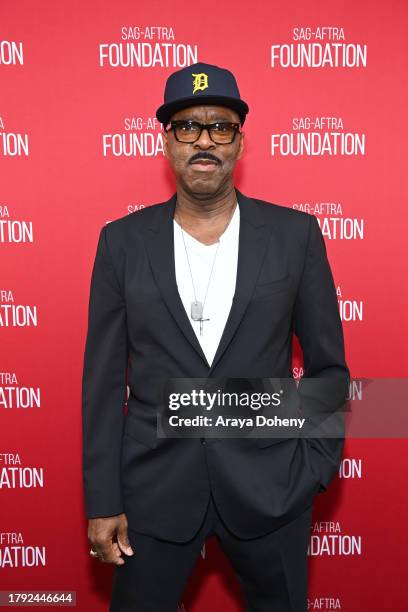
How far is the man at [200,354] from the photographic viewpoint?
163 cm

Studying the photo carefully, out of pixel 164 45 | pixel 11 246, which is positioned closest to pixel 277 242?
pixel 164 45

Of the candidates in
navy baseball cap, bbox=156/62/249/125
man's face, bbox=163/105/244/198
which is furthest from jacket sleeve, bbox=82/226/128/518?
navy baseball cap, bbox=156/62/249/125

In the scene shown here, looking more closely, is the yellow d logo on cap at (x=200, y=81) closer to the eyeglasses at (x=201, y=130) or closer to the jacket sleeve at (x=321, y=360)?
Answer: the eyeglasses at (x=201, y=130)

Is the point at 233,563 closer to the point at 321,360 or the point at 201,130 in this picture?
the point at 321,360

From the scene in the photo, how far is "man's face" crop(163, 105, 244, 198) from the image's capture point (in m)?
1.64

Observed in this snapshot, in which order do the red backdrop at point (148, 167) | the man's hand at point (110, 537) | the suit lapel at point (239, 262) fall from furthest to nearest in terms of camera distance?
the red backdrop at point (148, 167) < the man's hand at point (110, 537) < the suit lapel at point (239, 262)

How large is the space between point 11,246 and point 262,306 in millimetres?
1068

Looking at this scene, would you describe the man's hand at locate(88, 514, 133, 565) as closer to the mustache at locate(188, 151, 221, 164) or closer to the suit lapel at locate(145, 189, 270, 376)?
the suit lapel at locate(145, 189, 270, 376)

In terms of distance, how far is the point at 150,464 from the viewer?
1.69 meters

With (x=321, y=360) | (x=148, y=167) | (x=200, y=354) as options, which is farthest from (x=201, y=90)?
(x=321, y=360)

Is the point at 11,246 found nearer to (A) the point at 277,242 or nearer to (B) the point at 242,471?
(A) the point at 277,242

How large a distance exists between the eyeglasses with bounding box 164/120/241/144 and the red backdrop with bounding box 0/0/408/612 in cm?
51

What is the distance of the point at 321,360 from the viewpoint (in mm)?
1770

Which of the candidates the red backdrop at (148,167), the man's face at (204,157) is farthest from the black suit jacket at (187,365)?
the red backdrop at (148,167)
